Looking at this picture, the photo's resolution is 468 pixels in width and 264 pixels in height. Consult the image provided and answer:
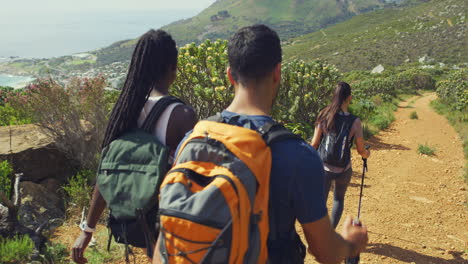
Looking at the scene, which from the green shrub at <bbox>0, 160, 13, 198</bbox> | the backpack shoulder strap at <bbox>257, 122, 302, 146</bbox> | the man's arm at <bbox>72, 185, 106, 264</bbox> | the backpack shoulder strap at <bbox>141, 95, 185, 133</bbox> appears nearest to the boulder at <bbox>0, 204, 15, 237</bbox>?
the green shrub at <bbox>0, 160, 13, 198</bbox>

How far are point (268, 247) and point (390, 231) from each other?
12.5 feet

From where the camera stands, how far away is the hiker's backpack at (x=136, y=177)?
4.89 feet

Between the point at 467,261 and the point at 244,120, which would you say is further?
the point at 467,261

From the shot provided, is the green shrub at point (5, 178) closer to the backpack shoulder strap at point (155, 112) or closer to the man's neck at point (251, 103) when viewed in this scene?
the backpack shoulder strap at point (155, 112)

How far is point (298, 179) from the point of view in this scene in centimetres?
112

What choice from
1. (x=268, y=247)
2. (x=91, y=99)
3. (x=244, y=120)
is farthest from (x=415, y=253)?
(x=91, y=99)

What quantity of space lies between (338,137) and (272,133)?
227 cm

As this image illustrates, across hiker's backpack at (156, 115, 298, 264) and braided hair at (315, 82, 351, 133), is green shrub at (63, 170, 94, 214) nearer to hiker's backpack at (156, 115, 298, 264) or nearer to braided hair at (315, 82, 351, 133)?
braided hair at (315, 82, 351, 133)

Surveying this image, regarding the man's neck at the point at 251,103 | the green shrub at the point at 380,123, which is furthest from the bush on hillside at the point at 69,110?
the green shrub at the point at 380,123

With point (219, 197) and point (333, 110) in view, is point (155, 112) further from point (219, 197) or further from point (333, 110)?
point (333, 110)

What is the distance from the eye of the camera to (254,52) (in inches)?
46.0

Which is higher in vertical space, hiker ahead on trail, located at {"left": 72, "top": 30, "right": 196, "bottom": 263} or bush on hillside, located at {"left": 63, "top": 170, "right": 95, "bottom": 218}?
hiker ahead on trail, located at {"left": 72, "top": 30, "right": 196, "bottom": 263}

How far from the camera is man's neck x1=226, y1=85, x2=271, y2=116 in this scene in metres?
1.20

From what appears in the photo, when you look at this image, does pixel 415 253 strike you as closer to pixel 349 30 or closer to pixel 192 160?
pixel 192 160
